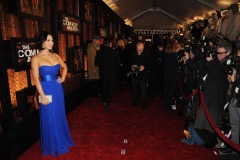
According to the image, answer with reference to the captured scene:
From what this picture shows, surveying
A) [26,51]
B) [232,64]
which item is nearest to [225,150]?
[232,64]

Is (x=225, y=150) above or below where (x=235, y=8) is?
below

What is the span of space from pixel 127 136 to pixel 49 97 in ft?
5.27

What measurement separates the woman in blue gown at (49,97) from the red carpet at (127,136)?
0.20m

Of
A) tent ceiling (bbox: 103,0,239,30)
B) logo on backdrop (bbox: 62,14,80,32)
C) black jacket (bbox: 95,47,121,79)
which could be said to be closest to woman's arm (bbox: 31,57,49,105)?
logo on backdrop (bbox: 62,14,80,32)

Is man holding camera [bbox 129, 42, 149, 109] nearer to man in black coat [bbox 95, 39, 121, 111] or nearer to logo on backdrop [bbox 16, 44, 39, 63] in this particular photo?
man in black coat [bbox 95, 39, 121, 111]

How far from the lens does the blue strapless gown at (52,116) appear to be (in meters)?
2.78

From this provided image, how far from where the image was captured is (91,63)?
561cm

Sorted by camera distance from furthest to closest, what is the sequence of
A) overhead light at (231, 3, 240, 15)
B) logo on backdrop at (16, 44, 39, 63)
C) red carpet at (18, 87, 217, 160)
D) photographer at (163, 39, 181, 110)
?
overhead light at (231, 3, 240, 15) → photographer at (163, 39, 181, 110) → red carpet at (18, 87, 217, 160) → logo on backdrop at (16, 44, 39, 63)

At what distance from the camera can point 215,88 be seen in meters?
2.99

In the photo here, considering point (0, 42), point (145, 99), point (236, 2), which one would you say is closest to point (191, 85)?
point (145, 99)

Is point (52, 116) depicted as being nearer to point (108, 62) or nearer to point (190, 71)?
point (108, 62)

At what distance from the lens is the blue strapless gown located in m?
2.78

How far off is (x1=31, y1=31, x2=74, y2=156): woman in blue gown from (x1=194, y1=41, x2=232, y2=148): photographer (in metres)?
2.13

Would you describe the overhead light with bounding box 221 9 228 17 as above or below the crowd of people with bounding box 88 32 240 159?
above
